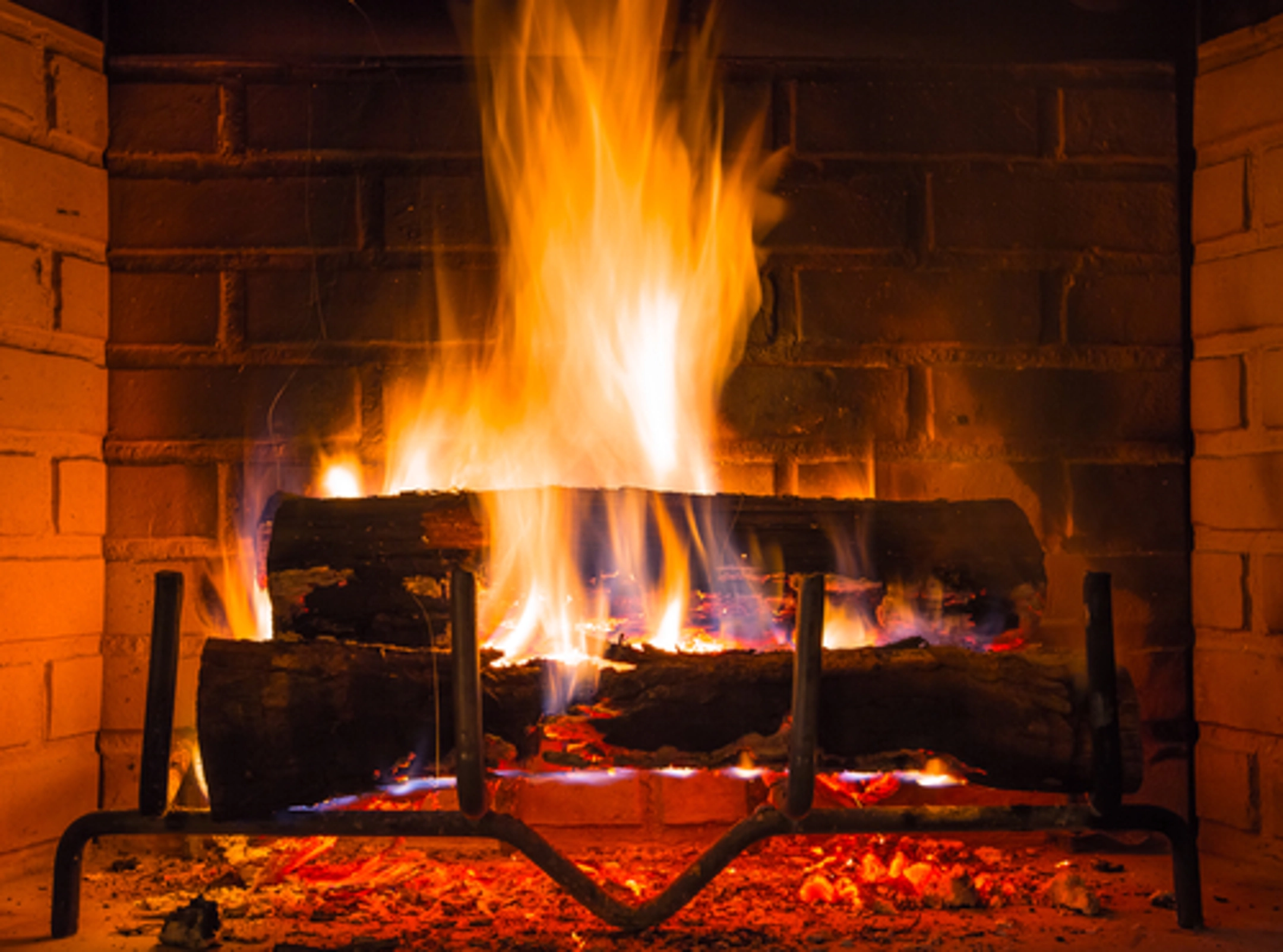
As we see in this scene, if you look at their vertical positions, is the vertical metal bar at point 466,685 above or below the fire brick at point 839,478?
below

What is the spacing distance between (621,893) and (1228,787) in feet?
4.71

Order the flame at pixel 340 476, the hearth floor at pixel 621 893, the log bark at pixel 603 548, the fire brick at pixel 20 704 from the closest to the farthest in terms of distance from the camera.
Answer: the hearth floor at pixel 621 893 < the log bark at pixel 603 548 < the fire brick at pixel 20 704 < the flame at pixel 340 476

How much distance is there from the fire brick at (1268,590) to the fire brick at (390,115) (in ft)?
6.77

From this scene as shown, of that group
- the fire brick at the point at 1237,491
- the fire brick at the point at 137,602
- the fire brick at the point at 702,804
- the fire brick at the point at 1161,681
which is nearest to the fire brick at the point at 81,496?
the fire brick at the point at 137,602

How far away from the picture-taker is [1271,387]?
2242 mm

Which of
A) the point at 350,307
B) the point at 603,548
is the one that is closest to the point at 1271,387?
the point at 603,548

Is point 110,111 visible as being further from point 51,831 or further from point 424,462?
point 51,831

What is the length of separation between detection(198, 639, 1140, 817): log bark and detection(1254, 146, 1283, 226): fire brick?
4.03 feet

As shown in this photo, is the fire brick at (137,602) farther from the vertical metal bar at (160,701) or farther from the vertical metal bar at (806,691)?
the vertical metal bar at (806,691)

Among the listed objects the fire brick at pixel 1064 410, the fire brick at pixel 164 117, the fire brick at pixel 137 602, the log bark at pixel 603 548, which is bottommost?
the fire brick at pixel 137 602

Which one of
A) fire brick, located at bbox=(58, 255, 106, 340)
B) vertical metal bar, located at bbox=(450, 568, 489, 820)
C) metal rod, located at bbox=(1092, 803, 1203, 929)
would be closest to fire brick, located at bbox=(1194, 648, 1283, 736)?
metal rod, located at bbox=(1092, 803, 1203, 929)

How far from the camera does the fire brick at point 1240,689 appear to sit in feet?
7.32

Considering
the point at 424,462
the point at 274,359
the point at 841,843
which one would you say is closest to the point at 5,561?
the point at 274,359

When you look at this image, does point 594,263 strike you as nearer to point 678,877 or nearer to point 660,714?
point 660,714
